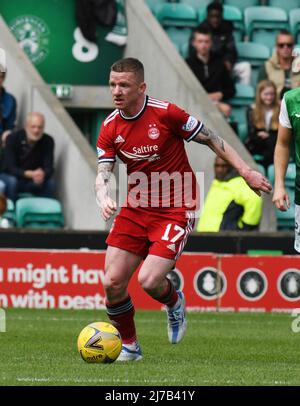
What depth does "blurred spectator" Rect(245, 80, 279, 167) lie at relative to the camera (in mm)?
18625

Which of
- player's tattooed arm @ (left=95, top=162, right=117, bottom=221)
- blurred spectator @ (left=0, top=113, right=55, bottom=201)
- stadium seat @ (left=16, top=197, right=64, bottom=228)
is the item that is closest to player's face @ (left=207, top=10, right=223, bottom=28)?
blurred spectator @ (left=0, top=113, right=55, bottom=201)

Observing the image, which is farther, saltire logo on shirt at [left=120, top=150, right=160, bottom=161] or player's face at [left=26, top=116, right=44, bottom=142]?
player's face at [left=26, top=116, right=44, bottom=142]

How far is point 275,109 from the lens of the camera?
61.6 ft

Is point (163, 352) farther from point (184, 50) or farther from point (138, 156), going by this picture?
point (184, 50)

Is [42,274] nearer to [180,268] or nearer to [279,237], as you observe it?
[180,268]

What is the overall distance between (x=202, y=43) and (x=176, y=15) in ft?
5.40

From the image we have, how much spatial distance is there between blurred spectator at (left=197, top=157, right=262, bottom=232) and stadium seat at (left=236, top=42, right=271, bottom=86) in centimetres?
401

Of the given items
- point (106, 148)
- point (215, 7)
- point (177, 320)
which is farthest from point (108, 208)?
point (215, 7)

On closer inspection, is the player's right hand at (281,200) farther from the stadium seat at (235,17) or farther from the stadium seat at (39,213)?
the stadium seat at (235,17)

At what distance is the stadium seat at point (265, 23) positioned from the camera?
2111 cm

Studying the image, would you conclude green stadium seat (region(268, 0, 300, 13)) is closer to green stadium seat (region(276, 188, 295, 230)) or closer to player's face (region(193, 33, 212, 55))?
player's face (region(193, 33, 212, 55))

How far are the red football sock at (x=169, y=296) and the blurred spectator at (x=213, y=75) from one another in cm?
893

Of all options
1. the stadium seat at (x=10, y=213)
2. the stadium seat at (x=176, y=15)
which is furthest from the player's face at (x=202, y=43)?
the stadium seat at (x=10, y=213)

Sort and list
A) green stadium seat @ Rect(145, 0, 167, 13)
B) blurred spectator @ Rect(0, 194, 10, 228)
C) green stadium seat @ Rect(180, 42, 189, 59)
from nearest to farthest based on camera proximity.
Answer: blurred spectator @ Rect(0, 194, 10, 228) < green stadium seat @ Rect(180, 42, 189, 59) < green stadium seat @ Rect(145, 0, 167, 13)
